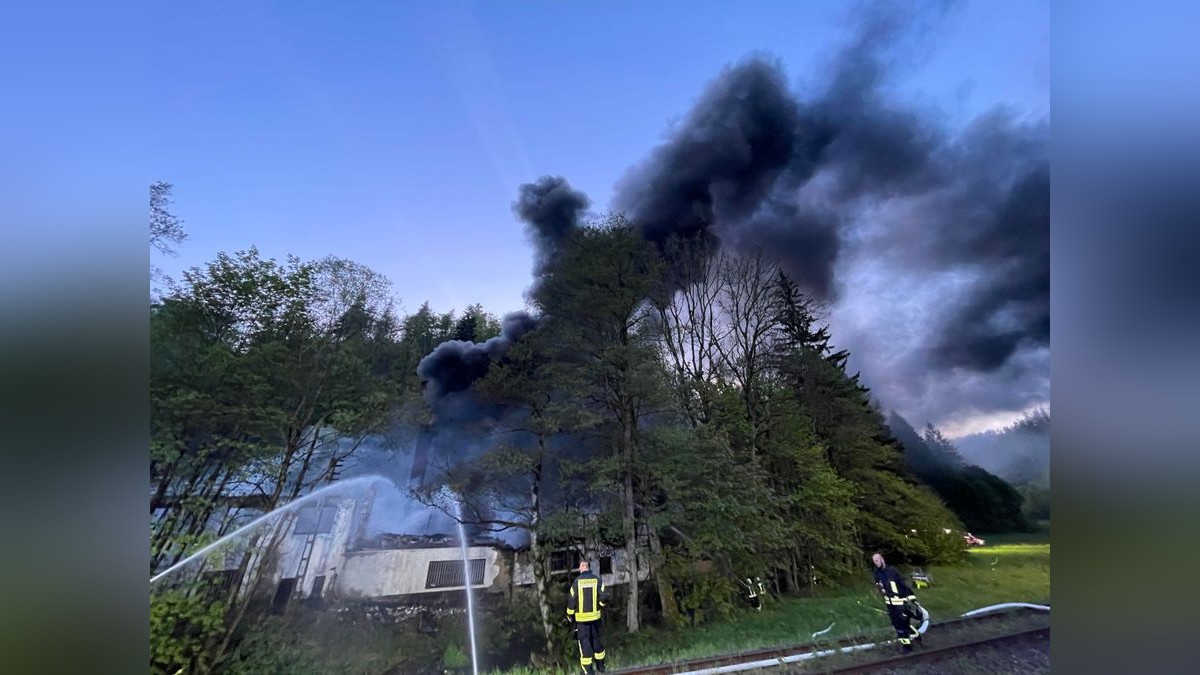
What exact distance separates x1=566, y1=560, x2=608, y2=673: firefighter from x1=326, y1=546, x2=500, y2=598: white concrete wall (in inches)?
115

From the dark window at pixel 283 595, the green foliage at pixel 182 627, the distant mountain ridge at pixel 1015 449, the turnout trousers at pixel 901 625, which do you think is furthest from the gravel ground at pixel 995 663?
the green foliage at pixel 182 627

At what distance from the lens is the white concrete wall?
8.13 m

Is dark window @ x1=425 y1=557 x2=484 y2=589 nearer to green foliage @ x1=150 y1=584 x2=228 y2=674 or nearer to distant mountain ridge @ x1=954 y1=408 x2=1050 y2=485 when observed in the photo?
green foliage @ x1=150 y1=584 x2=228 y2=674

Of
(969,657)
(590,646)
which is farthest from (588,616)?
(969,657)

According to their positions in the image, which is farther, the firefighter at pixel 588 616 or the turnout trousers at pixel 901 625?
the turnout trousers at pixel 901 625

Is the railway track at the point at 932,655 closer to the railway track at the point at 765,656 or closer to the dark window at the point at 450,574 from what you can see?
the railway track at the point at 765,656

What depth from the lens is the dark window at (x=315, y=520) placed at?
8.16 meters

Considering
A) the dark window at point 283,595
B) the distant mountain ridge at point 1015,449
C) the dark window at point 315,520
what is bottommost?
the dark window at point 283,595

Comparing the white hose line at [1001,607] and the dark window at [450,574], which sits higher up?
the dark window at [450,574]

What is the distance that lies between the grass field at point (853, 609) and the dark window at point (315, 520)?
13.4 ft

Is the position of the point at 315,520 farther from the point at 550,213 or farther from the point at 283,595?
the point at 550,213

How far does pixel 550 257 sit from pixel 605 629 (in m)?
7.91

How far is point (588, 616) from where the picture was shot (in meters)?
6.52

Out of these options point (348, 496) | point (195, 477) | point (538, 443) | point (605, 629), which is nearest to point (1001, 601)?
point (605, 629)
